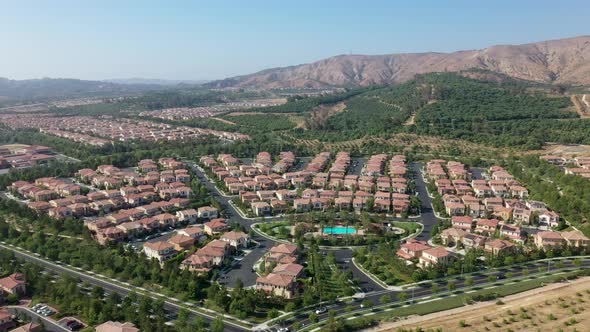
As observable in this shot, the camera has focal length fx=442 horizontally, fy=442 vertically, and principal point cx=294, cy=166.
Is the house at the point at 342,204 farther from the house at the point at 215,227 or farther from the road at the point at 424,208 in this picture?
the house at the point at 215,227

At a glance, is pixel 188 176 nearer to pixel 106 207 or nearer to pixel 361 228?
pixel 106 207

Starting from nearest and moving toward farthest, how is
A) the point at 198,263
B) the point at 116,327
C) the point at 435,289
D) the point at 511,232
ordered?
1. the point at 116,327
2. the point at 435,289
3. the point at 198,263
4. the point at 511,232

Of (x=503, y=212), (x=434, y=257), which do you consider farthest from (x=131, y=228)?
(x=503, y=212)

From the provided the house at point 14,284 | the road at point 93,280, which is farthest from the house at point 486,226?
the house at point 14,284

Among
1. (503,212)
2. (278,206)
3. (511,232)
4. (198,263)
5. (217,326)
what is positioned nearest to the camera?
(217,326)

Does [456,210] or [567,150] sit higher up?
[567,150]

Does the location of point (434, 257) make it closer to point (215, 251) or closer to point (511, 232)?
point (511, 232)

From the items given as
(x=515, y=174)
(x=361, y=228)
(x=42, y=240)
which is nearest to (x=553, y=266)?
(x=361, y=228)
